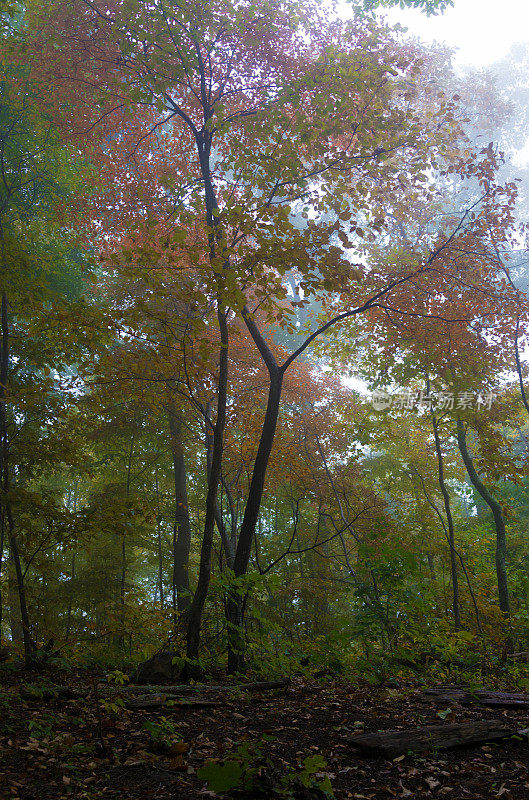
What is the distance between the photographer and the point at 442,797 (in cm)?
252

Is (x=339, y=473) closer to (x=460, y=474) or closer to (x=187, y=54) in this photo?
(x=460, y=474)

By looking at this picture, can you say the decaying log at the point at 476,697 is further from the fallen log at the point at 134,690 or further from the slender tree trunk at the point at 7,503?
the slender tree trunk at the point at 7,503

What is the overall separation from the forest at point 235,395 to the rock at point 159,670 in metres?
0.05

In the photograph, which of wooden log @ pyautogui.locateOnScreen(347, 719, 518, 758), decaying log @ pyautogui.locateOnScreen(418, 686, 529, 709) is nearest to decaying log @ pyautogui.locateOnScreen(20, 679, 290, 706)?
A: decaying log @ pyautogui.locateOnScreen(418, 686, 529, 709)

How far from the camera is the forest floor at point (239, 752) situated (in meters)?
2.43

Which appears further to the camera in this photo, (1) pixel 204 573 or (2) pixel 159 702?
(1) pixel 204 573

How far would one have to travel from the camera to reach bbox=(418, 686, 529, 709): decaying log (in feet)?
12.8

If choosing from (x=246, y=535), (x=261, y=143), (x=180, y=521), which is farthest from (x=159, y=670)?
(x=261, y=143)

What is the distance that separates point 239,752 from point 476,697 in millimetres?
2590

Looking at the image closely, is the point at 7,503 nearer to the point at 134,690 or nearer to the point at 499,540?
the point at 134,690

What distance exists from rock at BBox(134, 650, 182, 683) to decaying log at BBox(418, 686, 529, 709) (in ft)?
8.15

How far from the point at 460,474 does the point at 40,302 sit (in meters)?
12.2

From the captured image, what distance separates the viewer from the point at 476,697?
4070mm

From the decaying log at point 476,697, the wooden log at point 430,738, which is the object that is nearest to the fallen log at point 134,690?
the decaying log at point 476,697
